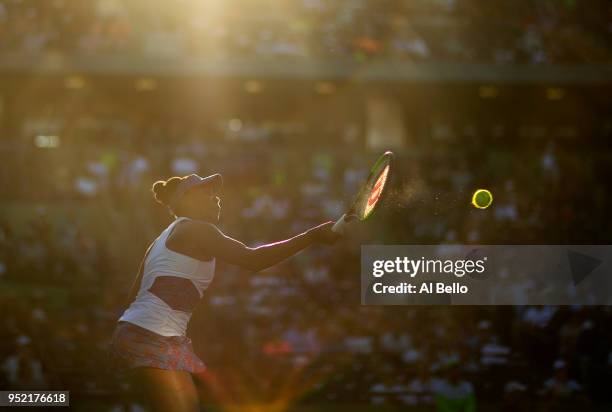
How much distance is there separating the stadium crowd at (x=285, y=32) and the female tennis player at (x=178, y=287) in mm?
11119

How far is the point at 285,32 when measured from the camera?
15.1 metres

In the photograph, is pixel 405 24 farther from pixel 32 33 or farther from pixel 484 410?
pixel 484 410

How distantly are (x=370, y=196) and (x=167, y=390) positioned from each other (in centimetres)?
122

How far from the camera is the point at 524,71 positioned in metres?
15.6

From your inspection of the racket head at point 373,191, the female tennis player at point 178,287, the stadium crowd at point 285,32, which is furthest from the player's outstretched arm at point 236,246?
the stadium crowd at point 285,32

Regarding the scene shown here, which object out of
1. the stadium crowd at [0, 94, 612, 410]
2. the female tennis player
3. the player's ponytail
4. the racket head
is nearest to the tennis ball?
the stadium crowd at [0, 94, 612, 410]

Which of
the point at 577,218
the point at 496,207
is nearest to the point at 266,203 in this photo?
the point at 496,207

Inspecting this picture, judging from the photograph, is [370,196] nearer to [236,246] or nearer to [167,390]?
[236,246]

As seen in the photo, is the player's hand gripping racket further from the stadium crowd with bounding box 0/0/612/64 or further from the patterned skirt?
the stadium crowd with bounding box 0/0/612/64

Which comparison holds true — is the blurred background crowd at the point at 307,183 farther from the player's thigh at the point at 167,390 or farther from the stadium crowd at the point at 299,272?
the player's thigh at the point at 167,390

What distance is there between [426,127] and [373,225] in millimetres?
5482

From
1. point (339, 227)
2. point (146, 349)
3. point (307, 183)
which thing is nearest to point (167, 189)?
point (146, 349)

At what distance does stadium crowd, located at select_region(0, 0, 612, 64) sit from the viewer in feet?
48.6

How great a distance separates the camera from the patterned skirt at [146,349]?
156 inches
